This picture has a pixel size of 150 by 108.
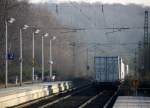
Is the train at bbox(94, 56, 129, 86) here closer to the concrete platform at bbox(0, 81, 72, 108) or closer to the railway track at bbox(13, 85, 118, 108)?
the concrete platform at bbox(0, 81, 72, 108)

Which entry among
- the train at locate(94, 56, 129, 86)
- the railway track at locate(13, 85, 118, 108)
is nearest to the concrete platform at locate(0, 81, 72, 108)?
the railway track at locate(13, 85, 118, 108)

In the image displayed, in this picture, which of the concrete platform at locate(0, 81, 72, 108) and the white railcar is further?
the white railcar

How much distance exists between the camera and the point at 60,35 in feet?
411

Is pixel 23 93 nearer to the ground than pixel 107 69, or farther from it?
nearer to the ground

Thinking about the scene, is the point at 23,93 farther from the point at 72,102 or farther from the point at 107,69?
the point at 107,69

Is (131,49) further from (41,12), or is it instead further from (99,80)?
(99,80)

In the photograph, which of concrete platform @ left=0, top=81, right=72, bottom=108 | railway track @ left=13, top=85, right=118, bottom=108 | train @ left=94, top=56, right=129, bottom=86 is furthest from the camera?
train @ left=94, top=56, right=129, bottom=86

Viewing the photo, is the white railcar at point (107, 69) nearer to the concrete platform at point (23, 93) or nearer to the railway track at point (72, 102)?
the concrete platform at point (23, 93)

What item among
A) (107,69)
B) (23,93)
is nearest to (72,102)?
(23,93)

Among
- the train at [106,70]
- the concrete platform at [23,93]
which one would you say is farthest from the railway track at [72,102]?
the train at [106,70]

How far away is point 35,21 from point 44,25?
6.24 meters

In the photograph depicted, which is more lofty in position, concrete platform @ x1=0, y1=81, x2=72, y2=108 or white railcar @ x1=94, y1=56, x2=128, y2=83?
white railcar @ x1=94, y1=56, x2=128, y2=83

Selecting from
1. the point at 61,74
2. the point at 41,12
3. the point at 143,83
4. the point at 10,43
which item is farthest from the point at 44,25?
the point at 143,83

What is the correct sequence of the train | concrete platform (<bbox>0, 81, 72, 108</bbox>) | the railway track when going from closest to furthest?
1. concrete platform (<bbox>0, 81, 72, 108</bbox>)
2. the railway track
3. the train
